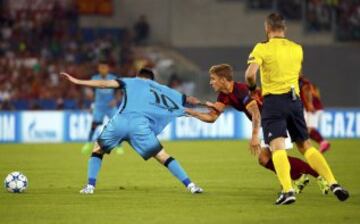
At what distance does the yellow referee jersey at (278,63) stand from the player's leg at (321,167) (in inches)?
27.9

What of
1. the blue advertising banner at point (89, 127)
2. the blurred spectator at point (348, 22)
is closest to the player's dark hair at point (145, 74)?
the blue advertising banner at point (89, 127)

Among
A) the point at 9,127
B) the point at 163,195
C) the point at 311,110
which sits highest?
the point at 311,110

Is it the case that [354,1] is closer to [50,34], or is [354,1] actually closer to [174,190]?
[50,34]

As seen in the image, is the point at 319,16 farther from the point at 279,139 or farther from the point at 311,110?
the point at 279,139

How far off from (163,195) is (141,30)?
2377 centimetres

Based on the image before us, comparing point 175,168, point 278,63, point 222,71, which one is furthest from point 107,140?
point 278,63

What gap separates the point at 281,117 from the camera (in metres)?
12.6

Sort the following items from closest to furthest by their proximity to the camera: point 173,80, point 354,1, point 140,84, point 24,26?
point 140,84
point 173,80
point 24,26
point 354,1

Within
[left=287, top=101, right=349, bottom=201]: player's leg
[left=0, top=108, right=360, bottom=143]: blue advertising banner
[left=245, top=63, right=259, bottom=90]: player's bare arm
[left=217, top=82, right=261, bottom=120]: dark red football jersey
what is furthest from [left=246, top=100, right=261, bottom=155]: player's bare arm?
[left=0, top=108, right=360, bottom=143]: blue advertising banner

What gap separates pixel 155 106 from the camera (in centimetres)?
1421

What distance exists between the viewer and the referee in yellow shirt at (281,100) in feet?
40.9

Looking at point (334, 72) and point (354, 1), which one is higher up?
point (354, 1)

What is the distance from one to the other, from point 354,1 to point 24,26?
12737mm

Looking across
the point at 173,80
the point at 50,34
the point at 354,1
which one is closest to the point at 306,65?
the point at 354,1
